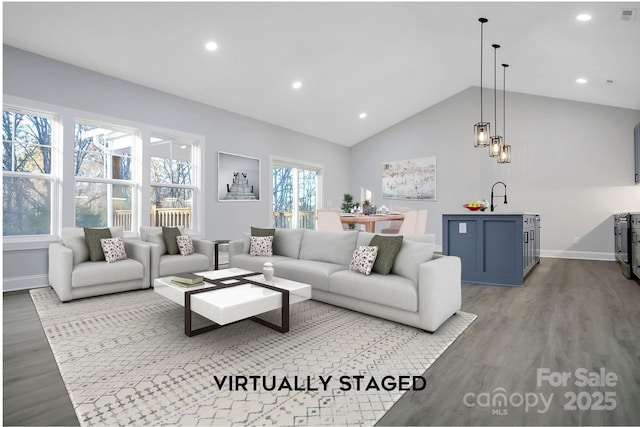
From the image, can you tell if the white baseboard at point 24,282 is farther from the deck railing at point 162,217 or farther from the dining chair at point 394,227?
the dining chair at point 394,227

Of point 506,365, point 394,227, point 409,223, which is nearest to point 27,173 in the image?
point 409,223

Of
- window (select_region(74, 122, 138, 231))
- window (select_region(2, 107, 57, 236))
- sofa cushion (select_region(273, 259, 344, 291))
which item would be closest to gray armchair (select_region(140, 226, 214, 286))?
window (select_region(74, 122, 138, 231))

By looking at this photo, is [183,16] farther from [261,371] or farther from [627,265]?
[627,265]

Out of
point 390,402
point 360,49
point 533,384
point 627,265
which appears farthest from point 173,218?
point 627,265

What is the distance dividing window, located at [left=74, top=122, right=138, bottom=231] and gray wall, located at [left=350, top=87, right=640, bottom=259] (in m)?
6.08

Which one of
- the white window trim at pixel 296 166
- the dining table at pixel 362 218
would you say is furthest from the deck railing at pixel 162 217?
the dining table at pixel 362 218

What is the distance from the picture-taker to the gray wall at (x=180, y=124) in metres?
4.21

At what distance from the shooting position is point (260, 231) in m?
4.71

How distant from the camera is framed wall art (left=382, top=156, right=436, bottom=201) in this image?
816cm

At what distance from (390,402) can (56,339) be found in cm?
254

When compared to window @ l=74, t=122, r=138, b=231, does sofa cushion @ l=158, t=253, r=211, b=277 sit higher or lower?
lower

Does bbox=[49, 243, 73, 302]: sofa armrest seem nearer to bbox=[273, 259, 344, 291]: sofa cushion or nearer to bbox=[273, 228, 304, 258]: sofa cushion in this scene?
bbox=[273, 259, 344, 291]: sofa cushion

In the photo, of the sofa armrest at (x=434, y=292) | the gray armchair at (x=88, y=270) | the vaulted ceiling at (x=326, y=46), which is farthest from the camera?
the vaulted ceiling at (x=326, y=46)

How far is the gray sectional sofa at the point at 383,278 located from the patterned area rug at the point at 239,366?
14 centimetres
